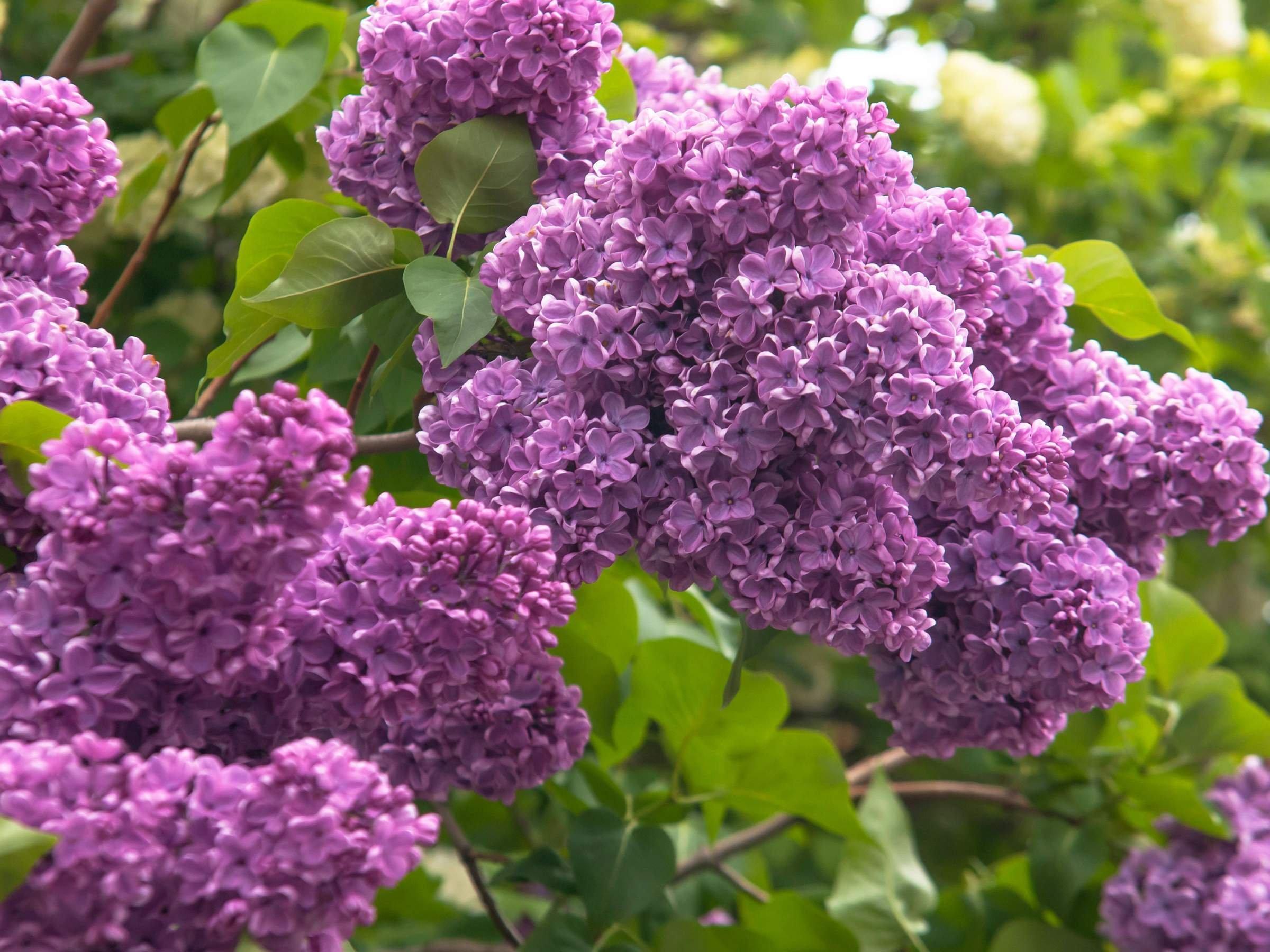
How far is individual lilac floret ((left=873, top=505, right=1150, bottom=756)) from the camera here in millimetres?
651

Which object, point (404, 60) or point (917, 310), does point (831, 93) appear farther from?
point (404, 60)

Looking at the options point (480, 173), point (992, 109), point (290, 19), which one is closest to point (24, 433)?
point (480, 173)

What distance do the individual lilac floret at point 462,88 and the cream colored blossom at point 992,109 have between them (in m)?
1.25

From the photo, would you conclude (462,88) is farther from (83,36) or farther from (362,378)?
(83,36)

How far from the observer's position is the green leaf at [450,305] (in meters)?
0.64

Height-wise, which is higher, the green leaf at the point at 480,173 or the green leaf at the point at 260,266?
the green leaf at the point at 480,173

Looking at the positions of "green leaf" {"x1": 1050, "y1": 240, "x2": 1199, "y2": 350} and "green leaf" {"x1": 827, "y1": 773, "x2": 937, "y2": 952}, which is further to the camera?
"green leaf" {"x1": 827, "y1": 773, "x2": 937, "y2": 952}

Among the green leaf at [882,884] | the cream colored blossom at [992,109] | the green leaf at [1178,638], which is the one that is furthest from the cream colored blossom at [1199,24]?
the green leaf at [882,884]

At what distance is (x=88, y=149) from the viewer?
25.3 inches

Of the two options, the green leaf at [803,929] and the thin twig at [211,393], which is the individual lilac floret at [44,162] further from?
the green leaf at [803,929]

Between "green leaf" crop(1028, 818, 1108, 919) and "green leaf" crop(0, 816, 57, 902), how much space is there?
2.82ft

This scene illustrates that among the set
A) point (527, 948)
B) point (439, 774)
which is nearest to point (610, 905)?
point (527, 948)

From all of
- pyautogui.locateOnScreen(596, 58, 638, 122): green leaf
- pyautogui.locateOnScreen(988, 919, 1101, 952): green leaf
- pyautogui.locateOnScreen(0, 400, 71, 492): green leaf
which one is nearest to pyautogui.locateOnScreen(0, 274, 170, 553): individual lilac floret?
pyautogui.locateOnScreen(0, 400, 71, 492): green leaf

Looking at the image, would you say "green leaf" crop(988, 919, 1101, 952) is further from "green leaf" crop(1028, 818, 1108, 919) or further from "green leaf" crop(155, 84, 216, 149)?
"green leaf" crop(155, 84, 216, 149)
